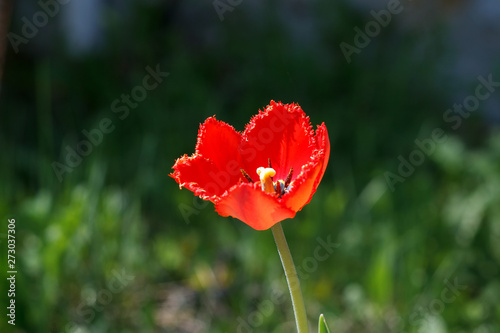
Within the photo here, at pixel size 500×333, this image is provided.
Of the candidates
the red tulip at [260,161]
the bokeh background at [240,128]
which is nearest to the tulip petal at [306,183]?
the red tulip at [260,161]

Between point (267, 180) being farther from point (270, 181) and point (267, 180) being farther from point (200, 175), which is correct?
point (200, 175)

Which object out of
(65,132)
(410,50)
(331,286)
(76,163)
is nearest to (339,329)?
(331,286)

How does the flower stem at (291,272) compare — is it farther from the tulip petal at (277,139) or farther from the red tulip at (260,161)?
the tulip petal at (277,139)

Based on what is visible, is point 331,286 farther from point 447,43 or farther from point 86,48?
point 86,48

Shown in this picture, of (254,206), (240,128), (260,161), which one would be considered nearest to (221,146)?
(260,161)

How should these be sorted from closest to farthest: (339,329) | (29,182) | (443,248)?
(339,329), (443,248), (29,182)

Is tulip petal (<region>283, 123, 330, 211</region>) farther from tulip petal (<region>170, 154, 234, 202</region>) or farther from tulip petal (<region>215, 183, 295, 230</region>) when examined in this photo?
tulip petal (<region>170, 154, 234, 202</region>)
